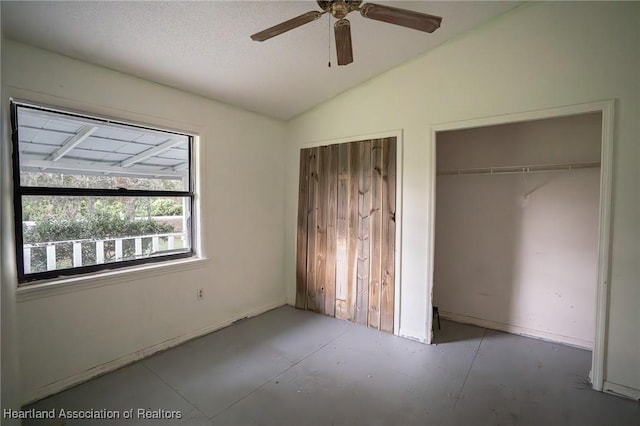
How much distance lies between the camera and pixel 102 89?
7.55 ft

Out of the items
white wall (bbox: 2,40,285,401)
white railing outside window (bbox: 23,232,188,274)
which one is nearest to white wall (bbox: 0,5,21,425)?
white wall (bbox: 2,40,285,401)

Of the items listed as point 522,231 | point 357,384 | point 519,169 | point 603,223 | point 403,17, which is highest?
point 403,17

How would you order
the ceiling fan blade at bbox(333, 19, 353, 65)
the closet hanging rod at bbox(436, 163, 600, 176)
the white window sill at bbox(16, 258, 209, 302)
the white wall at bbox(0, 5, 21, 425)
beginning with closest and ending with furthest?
the white wall at bbox(0, 5, 21, 425)
the ceiling fan blade at bbox(333, 19, 353, 65)
the white window sill at bbox(16, 258, 209, 302)
the closet hanging rod at bbox(436, 163, 600, 176)

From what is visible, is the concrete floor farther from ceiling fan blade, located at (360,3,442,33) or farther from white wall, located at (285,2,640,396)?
ceiling fan blade, located at (360,3,442,33)

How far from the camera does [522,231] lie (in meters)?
3.08

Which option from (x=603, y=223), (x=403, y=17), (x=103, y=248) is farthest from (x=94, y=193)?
(x=603, y=223)

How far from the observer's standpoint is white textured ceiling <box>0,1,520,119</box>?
5.98ft

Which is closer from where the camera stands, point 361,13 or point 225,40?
point 361,13

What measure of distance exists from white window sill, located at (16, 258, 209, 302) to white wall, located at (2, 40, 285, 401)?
1 cm

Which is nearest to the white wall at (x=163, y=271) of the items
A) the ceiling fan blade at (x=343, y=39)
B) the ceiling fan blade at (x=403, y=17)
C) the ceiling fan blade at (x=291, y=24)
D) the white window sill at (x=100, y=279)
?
the white window sill at (x=100, y=279)

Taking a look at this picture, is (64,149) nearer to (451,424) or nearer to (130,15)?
(130,15)

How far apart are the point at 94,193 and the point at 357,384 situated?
8.53ft

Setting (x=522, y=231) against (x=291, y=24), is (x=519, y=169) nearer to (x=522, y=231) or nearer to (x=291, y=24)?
(x=522, y=231)

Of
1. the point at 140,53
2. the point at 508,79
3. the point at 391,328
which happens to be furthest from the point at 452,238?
the point at 140,53
